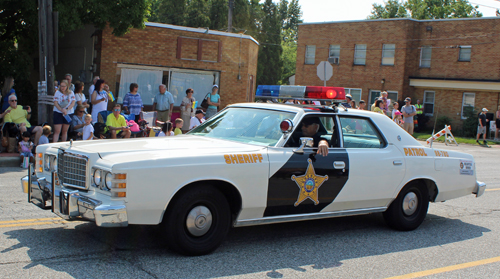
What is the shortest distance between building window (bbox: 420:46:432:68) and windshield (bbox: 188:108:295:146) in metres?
28.6

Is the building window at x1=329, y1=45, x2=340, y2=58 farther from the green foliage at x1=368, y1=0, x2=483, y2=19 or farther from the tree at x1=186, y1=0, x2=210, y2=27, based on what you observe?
the green foliage at x1=368, y1=0, x2=483, y2=19

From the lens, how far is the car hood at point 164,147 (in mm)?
4789

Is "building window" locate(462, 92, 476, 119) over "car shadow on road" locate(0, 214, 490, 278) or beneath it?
over

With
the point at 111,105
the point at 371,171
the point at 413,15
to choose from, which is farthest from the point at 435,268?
the point at 413,15

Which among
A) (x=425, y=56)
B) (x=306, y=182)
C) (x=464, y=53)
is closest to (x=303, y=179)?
(x=306, y=182)

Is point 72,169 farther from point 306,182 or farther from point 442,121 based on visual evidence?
point 442,121

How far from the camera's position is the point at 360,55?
34.2m

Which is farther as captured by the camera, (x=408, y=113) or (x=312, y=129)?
(x=408, y=113)

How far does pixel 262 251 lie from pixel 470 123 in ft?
88.0

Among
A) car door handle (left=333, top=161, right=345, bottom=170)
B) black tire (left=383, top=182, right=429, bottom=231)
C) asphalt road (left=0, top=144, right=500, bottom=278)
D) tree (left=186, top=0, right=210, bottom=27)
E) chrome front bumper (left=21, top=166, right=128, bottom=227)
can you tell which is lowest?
asphalt road (left=0, top=144, right=500, bottom=278)

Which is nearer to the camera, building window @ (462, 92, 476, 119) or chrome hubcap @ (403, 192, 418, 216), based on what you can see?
chrome hubcap @ (403, 192, 418, 216)

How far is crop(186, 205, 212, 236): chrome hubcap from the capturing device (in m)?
4.76

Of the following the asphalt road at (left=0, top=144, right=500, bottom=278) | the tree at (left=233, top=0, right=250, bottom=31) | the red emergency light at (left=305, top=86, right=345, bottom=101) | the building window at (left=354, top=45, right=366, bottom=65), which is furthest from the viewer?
the tree at (left=233, top=0, right=250, bottom=31)

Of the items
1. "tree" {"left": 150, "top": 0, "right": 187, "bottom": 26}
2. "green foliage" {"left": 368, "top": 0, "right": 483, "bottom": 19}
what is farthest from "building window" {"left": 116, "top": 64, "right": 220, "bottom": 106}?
"green foliage" {"left": 368, "top": 0, "right": 483, "bottom": 19}
